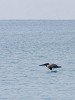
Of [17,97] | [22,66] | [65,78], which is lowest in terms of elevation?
[17,97]

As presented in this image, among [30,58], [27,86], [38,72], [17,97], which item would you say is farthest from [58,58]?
[17,97]

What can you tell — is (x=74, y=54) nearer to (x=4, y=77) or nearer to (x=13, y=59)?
(x=13, y=59)

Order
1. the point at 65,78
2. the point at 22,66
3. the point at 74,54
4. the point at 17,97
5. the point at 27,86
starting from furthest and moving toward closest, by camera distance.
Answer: the point at 74,54 → the point at 22,66 → the point at 65,78 → the point at 27,86 → the point at 17,97

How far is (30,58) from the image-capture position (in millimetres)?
59781

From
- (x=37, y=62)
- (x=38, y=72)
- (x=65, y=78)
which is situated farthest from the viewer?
(x=37, y=62)

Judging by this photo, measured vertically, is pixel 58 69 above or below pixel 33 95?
above

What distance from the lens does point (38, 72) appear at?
4703cm

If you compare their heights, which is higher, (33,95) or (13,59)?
(13,59)

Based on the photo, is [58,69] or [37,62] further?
[37,62]

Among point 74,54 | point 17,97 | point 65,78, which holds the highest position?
point 74,54

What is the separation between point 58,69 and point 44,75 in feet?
13.4

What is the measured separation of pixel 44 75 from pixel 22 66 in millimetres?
6583

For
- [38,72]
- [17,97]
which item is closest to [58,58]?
[38,72]

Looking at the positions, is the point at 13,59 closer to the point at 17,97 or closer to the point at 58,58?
the point at 58,58
